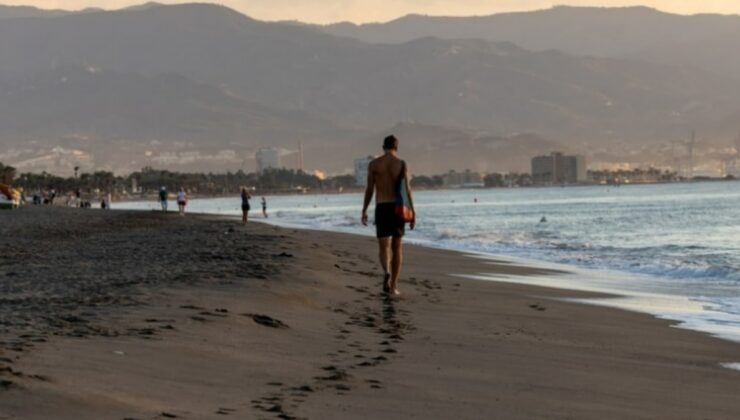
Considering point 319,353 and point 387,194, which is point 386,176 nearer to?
point 387,194

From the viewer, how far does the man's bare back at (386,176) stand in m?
12.2

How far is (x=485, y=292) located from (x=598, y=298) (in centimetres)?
145

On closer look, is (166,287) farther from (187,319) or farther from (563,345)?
(563,345)

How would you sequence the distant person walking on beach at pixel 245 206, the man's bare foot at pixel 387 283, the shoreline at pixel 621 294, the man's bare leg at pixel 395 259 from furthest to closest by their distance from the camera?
1. the distant person walking on beach at pixel 245 206
2. the man's bare foot at pixel 387 283
3. the man's bare leg at pixel 395 259
4. the shoreline at pixel 621 294

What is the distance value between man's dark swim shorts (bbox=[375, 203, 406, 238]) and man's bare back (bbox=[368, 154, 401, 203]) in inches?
2.9

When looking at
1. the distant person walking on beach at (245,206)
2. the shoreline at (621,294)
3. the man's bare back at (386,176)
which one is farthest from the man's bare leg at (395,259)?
the distant person walking on beach at (245,206)

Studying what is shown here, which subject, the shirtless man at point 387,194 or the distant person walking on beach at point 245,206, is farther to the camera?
the distant person walking on beach at point 245,206

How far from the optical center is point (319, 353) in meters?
7.82

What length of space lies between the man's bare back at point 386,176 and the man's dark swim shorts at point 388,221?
75 millimetres

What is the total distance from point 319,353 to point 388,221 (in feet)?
14.8

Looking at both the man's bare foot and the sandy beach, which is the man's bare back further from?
the sandy beach

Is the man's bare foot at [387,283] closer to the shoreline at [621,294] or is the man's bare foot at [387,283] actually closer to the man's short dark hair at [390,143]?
the man's short dark hair at [390,143]

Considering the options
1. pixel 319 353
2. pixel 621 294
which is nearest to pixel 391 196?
pixel 319 353

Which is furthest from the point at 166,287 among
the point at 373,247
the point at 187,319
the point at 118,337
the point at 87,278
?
the point at 373,247
